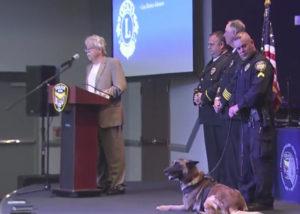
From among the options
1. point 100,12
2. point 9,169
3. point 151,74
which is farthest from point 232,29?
point 9,169

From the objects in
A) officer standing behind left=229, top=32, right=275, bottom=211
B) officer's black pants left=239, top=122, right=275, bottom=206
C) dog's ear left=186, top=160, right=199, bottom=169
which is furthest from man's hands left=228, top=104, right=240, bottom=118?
dog's ear left=186, top=160, right=199, bottom=169

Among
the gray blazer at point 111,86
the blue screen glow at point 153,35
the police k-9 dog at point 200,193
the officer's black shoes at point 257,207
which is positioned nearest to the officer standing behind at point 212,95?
the gray blazer at point 111,86

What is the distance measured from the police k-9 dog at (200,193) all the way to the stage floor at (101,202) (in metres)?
0.33

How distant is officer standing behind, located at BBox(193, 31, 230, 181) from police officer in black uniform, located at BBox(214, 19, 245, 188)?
10 centimetres

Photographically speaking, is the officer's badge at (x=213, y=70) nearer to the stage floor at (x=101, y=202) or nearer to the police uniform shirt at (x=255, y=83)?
the police uniform shirt at (x=255, y=83)

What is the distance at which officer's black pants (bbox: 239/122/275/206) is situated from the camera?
5.24m

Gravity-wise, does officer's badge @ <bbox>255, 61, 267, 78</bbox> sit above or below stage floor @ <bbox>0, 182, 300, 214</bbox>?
above

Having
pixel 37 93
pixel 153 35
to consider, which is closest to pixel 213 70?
pixel 153 35

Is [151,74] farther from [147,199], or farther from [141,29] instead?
[147,199]

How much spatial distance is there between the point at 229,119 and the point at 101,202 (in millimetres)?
1360

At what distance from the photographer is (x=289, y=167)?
20.1 ft

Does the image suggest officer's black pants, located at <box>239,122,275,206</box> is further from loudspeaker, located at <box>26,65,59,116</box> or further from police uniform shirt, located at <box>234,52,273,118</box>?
loudspeaker, located at <box>26,65,59,116</box>

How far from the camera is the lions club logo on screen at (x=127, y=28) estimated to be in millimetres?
9023

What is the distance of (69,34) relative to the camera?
33.8 ft
